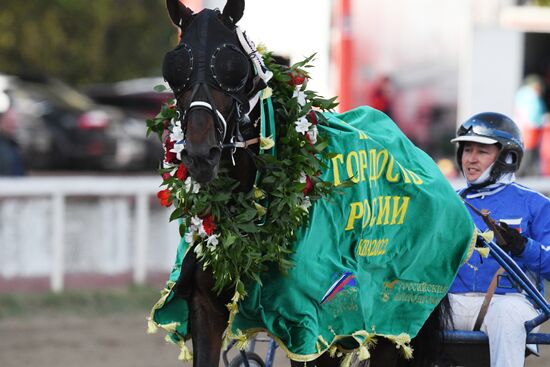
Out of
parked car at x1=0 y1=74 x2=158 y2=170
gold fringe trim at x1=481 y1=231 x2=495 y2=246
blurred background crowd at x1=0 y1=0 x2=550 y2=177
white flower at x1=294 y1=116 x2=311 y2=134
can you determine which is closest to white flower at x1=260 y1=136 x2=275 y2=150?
white flower at x1=294 y1=116 x2=311 y2=134

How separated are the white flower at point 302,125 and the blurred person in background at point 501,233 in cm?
128

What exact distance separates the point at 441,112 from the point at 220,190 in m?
10.4

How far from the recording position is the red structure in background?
1312cm

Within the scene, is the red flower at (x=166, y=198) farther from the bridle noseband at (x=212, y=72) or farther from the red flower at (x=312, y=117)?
the red flower at (x=312, y=117)

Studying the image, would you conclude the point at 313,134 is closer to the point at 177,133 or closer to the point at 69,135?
the point at 177,133

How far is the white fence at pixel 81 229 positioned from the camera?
29.7 ft

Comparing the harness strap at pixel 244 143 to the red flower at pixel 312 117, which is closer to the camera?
the harness strap at pixel 244 143

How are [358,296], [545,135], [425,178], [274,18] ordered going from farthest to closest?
[545,135] → [274,18] → [425,178] → [358,296]

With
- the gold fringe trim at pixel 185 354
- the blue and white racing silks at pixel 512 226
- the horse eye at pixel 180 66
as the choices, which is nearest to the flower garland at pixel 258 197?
the horse eye at pixel 180 66

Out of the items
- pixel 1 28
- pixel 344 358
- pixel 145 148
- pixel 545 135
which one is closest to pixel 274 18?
pixel 545 135

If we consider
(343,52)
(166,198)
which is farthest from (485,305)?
(343,52)

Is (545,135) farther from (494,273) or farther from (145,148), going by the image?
(494,273)

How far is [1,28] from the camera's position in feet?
67.8

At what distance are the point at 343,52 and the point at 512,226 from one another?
834 cm
